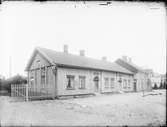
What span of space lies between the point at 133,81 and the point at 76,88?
54.2ft

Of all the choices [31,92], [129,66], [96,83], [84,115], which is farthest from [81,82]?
[129,66]

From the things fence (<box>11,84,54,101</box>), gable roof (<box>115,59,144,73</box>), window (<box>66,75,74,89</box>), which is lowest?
fence (<box>11,84,54,101</box>)

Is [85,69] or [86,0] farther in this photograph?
[85,69]

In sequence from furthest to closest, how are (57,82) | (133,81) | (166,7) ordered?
(133,81), (57,82), (166,7)

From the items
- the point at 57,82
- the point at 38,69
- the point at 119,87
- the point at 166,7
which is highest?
the point at 166,7

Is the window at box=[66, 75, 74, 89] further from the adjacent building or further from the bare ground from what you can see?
the adjacent building

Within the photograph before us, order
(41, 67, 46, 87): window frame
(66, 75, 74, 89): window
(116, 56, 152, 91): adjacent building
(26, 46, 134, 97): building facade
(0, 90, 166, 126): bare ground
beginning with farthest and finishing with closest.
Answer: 1. (116, 56, 152, 91): adjacent building
2. (41, 67, 46, 87): window frame
3. (66, 75, 74, 89): window
4. (26, 46, 134, 97): building facade
5. (0, 90, 166, 126): bare ground

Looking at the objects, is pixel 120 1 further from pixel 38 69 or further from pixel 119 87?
pixel 119 87

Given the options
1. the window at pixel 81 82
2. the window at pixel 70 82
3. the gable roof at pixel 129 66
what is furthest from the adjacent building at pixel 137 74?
the window at pixel 70 82

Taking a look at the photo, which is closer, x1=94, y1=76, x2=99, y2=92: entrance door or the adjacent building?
x1=94, y1=76, x2=99, y2=92: entrance door

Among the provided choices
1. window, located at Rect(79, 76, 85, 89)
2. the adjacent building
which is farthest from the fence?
the adjacent building

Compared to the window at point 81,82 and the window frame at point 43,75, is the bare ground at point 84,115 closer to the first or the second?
the window frame at point 43,75

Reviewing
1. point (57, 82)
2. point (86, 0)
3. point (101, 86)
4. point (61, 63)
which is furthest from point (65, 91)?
point (86, 0)

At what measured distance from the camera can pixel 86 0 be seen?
3.16m
